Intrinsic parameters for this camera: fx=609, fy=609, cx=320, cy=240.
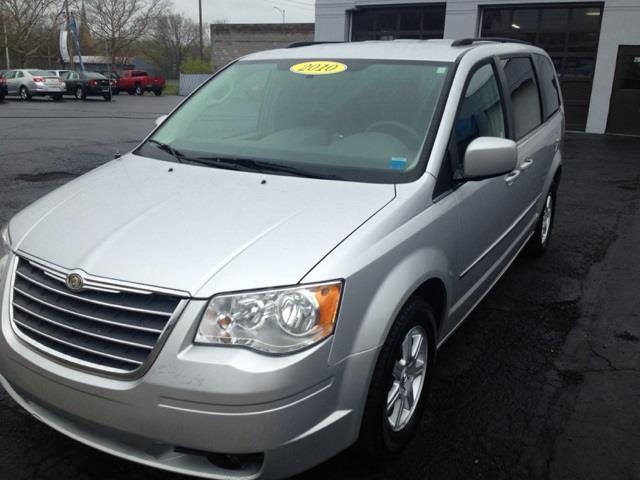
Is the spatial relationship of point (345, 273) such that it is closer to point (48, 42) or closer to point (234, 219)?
point (234, 219)

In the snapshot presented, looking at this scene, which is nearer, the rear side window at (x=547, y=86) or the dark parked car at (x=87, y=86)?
the rear side window at (x=547, y=86)

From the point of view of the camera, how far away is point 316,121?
332cm

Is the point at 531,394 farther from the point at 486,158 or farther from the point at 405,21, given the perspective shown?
A: the point at 405,21

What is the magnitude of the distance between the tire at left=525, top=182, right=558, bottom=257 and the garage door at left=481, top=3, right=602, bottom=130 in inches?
528

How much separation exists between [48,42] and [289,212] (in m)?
60.9

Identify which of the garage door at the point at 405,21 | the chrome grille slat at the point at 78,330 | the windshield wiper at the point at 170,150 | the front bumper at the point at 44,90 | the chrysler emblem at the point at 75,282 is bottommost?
the front bumper at the point at 44,90

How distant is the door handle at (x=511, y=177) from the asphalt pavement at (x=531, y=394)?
101 cm

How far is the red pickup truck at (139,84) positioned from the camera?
39.7m

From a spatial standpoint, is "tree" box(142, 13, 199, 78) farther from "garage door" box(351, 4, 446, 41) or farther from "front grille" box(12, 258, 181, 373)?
"front grille" box(12, 258, 181, 373)

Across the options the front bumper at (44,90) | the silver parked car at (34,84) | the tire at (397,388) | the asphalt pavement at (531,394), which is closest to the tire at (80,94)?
the silver parked car at (34,84)

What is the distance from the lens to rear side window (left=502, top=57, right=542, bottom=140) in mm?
4086

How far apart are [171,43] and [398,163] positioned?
7904cm

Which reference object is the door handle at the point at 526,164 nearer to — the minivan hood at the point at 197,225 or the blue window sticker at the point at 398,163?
the blue window sticker at the point at 398,163

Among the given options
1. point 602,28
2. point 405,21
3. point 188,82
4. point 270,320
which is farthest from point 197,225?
point 188,82
